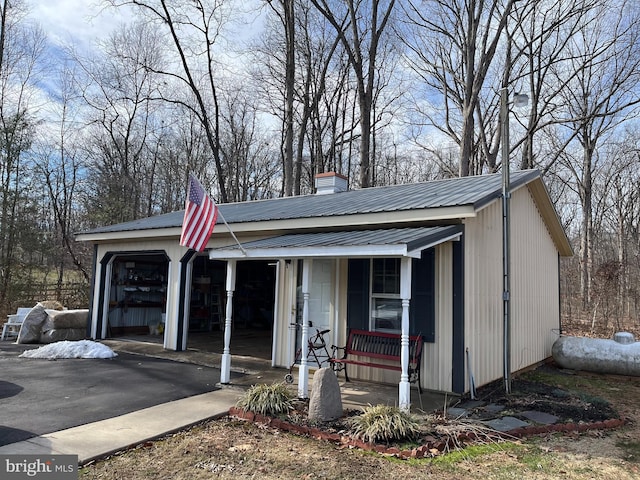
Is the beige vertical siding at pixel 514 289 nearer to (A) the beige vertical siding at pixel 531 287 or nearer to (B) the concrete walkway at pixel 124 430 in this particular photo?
(A) the beige vertical siding at pixel 531 287

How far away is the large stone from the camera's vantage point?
512cm

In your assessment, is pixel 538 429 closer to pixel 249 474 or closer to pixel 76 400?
pixel 249 474

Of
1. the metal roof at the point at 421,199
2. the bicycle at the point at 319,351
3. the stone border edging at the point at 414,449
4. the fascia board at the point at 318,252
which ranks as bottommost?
the stone border edging at the point at 414,449

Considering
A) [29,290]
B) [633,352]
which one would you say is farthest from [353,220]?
[29,290]

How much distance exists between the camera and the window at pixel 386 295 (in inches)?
281

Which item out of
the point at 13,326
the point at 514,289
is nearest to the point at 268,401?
the point at 514,289

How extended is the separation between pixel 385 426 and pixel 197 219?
3.89m

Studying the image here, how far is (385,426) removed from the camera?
4.54 meters

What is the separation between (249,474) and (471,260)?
14.6 ft

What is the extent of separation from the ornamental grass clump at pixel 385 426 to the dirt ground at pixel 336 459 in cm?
25

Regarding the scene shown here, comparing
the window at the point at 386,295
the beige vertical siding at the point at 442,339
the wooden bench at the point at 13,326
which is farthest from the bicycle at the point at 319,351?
the wooden bench at the point at 13,326

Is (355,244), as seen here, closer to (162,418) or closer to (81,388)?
(162,418)

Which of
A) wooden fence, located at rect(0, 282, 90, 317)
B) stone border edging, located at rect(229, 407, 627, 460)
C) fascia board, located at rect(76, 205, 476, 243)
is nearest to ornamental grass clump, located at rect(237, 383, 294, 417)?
stone border edging, located at rect(229, 407, 627, 460)

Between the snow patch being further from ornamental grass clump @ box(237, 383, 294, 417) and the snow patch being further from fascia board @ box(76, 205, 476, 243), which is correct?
ornamental grass clump @ box(237, 383, 294, 417)
